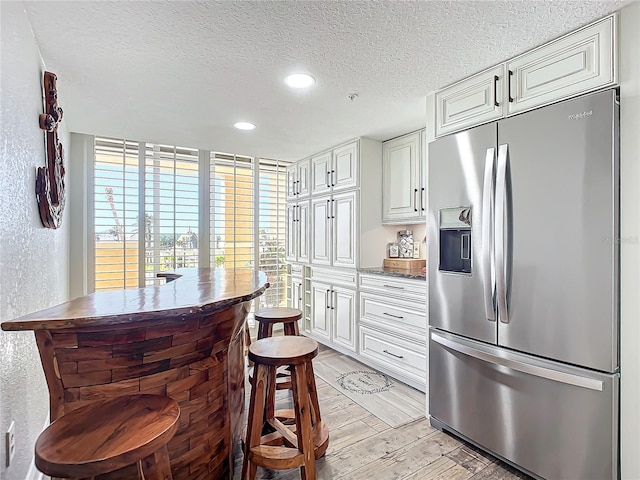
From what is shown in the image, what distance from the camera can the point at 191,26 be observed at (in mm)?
1622

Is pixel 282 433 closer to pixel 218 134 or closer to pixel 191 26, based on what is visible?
pixel 191 26

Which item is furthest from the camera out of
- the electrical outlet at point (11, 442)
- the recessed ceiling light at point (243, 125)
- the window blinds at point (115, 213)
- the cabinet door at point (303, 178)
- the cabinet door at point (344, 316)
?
the cabinet door at point (303, 178)

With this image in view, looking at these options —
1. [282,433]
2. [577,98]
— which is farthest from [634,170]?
[282,433]

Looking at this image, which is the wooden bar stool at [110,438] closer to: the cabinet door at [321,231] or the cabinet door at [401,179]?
the cabinet door at [401,179]

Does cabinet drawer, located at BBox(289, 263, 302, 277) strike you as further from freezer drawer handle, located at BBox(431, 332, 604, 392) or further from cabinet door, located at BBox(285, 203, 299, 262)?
freezer drawer handle, located at BBox(431, 332, 604, 392)

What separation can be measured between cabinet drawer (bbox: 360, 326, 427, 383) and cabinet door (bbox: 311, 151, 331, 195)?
5.20 feet

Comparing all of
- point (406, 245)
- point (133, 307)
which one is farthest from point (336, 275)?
point (133, 307)

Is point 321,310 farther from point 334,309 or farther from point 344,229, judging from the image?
point 344,229

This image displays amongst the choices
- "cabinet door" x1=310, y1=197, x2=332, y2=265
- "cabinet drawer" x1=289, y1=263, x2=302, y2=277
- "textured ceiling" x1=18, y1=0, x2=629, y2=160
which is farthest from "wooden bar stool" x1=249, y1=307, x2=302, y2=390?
"cabinet drawer" x1=289, y1=263, x2=302, y2=277

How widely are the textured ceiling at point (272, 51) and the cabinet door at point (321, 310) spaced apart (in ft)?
6.21

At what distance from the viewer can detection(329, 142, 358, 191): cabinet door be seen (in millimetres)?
3479

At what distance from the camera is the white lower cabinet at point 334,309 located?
351 centimetres

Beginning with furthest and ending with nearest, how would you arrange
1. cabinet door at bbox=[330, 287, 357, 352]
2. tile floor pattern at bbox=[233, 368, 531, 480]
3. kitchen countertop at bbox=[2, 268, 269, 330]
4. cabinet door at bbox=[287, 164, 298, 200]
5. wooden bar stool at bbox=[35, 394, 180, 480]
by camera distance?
cabinet door at bbox=[287, 164, 298, 200]
cabinet door at bbox=[330, 287, 357, 352]
tile floor pattern at bbox=[233, 368, 531, 480]
kitchen countertop at bbox=[2, 268, 269, 330]
wooden bar stool at bbox=[35, 394, 180, 480]

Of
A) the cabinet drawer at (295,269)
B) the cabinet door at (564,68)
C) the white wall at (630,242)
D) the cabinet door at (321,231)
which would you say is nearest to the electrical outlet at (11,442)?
the white wall at (630,242)
